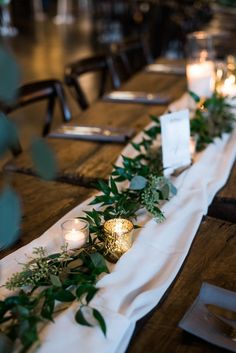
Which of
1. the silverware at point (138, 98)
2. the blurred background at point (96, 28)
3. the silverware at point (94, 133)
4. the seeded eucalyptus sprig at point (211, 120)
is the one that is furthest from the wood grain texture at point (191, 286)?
the blurred background at point (96, 28)

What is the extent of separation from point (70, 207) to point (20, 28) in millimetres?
8501

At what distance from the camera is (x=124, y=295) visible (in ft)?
2.85

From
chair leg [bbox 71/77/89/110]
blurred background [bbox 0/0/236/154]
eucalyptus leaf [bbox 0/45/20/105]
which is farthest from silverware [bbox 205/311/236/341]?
blurred background [bbox 0/0/236/154]

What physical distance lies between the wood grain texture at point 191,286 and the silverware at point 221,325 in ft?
0.13

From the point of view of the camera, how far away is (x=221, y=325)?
842mm

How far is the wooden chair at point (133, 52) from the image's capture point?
3004 mm

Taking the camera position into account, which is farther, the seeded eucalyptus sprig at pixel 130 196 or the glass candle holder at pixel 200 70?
the glass candle holder at pixel 200 70

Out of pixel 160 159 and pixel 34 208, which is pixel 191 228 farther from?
pixel 34 208

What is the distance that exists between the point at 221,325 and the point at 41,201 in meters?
0.68

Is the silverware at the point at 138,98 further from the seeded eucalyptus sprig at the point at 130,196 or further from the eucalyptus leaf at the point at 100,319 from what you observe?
the eucalyptus leaf at the point at 100,319

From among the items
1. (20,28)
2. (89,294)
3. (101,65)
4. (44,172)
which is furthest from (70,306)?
(20,28)

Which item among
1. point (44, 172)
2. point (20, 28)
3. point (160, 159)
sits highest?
point (44, 172)

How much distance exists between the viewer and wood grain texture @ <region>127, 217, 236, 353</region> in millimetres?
807

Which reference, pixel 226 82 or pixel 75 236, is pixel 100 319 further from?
pixel 226 82
